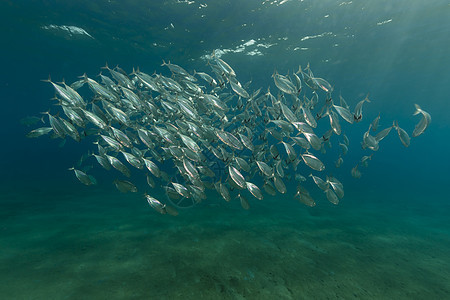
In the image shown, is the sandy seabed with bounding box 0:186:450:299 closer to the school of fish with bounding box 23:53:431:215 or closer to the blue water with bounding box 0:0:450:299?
the blue water with bounding box 0:0:450:299

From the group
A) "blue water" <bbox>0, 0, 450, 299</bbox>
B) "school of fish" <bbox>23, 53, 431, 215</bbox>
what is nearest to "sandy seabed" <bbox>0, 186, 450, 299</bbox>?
"blue water" <bbox>0, 0, 450, 299</bbox>

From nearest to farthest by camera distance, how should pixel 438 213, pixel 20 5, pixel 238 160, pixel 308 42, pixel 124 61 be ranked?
pixel 238 160 → pixel 438 213 → pixel 20 5 → pixel 308 42 → pixel 124 61

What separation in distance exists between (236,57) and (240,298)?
22612mm

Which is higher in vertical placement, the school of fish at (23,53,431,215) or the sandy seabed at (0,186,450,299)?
the school of fish at (23,53,431,215)

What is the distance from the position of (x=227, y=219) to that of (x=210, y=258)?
11.6 feet

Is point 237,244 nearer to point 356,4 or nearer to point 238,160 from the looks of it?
point 238,160

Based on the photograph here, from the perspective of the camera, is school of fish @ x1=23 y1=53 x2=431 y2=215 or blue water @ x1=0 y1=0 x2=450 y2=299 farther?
school of fish @ x1=23 y1=53 x2=431 y2=215

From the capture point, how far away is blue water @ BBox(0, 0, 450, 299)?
4.08 meters

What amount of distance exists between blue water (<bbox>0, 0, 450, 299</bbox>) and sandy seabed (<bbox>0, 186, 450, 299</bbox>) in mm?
35

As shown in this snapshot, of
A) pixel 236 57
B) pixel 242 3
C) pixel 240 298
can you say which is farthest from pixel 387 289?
pixel 236 57

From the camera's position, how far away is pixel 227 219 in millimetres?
8375

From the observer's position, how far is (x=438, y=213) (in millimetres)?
13820

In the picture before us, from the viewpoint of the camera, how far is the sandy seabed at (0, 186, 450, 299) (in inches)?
150

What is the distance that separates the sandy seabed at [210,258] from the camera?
3.80m
